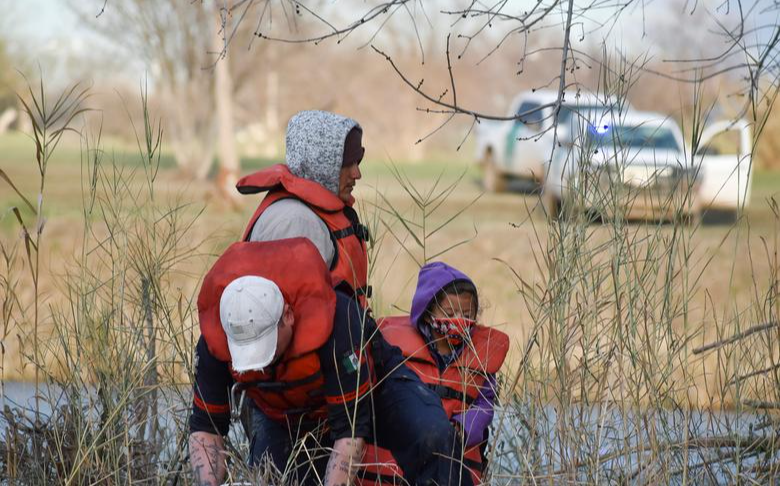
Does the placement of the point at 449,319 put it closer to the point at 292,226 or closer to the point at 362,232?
the point at 362,232

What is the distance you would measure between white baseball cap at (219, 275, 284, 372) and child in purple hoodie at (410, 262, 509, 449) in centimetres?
89

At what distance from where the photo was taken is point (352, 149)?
3.80m

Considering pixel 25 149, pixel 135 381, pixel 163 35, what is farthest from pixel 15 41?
pixel 135 381

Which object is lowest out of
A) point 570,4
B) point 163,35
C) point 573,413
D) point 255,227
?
point 573,413

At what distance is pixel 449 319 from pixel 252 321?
1.01 metres

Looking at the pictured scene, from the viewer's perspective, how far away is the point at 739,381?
3.88 m

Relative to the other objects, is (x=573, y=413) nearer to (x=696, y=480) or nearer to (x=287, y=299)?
(x=696, y=480)

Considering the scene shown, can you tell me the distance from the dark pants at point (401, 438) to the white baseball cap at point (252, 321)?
38cm

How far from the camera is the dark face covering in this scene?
378 centimetres

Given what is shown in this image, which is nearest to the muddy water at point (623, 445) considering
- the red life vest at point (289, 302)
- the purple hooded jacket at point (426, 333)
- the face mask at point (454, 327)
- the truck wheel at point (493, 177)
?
the purple hooded jacket at point (426, 333)

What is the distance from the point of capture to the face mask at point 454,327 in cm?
398

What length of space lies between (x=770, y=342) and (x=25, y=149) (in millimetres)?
28049

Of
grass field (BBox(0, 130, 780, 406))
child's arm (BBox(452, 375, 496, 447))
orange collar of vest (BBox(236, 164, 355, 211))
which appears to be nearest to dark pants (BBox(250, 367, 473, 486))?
child's arm (BBox(452, 375, 496, 447))

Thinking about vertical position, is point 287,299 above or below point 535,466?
above
